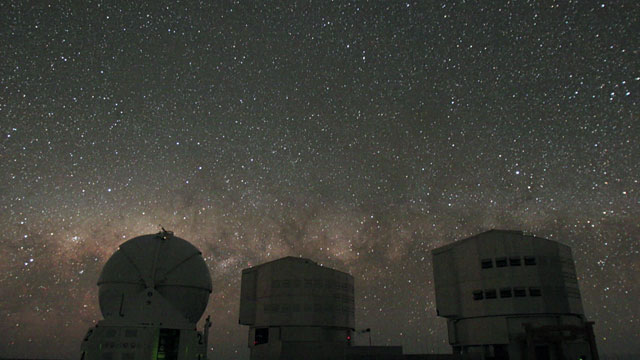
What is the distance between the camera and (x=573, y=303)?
37.5 m

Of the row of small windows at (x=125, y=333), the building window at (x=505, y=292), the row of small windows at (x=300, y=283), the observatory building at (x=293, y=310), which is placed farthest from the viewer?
the row of small windows at (x=300, y=283)

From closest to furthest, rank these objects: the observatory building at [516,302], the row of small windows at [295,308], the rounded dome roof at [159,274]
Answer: the rounded dome roof at [159,274] → the observatory building at [516,302] → the row of small windows at [295,308]

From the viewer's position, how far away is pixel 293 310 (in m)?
47.1

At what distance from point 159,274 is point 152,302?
428cm

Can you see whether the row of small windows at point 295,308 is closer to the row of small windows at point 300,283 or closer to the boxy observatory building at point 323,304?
the boxy observatory building at point 323,304

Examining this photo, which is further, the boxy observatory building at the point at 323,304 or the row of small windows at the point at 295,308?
the row of small windows at the point at 295,308

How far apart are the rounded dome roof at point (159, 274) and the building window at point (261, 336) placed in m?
17.2

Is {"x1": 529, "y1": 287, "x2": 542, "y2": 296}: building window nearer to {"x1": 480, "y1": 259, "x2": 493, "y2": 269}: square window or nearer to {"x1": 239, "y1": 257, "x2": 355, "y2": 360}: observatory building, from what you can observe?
{"x1": 480, "y1": 259, "x2": 493, "y2": 269}: square window

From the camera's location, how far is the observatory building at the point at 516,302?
35.1 meters

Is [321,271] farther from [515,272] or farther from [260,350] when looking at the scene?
[515,272]

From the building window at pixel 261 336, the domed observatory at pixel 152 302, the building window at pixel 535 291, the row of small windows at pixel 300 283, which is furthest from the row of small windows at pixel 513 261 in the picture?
the domed observatory at pixel 152 302

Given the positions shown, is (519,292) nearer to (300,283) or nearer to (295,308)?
(300,283)

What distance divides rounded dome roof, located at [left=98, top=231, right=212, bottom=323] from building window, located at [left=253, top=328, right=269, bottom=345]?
17.2 meters

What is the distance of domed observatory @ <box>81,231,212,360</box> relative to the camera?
23875 mm
